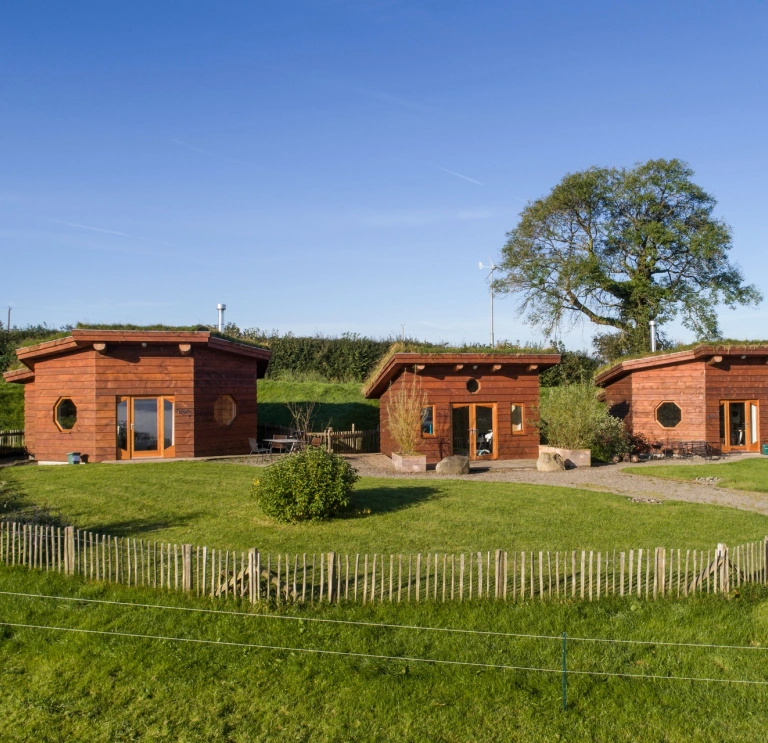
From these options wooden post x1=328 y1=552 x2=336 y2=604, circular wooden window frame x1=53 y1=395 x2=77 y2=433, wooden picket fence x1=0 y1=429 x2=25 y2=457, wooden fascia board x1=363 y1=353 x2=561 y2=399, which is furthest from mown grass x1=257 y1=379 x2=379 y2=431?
wooden post x1=328 y1=552 x2=336 y2=604

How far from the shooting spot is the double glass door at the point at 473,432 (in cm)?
2141

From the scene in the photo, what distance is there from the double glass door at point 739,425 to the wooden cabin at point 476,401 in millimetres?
6830

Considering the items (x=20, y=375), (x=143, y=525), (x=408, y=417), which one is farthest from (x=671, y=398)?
(x=20, y=375)

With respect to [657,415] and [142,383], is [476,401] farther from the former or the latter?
[142,383]

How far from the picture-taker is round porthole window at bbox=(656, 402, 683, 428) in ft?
77.3

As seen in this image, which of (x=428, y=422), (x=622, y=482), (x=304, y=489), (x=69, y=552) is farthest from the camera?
(x=428, y=422)

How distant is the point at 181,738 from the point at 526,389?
57.8ft

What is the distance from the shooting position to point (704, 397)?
2291 cm

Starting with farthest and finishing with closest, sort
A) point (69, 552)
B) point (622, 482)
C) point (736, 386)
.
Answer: point (736, 386), point (622, 482), point (69, 552)

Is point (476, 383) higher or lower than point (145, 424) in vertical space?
higher

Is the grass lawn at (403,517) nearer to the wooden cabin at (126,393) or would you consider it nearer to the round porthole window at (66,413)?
the wooden cabin at (126,393)

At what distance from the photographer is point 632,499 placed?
1347 centimetres

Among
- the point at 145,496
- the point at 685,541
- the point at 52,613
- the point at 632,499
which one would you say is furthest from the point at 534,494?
the point at 52,613

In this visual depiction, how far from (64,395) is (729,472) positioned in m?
18.3
